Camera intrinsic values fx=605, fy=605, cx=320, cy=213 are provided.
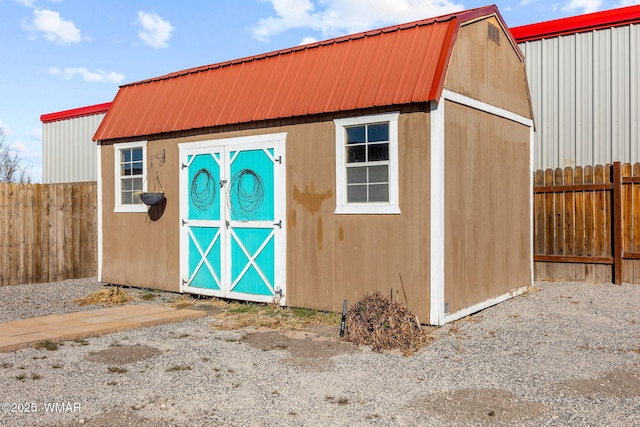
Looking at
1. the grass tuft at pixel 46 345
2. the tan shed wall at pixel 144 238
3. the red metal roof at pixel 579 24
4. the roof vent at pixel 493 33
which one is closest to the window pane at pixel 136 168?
the tan shed wall at pixel 144 238

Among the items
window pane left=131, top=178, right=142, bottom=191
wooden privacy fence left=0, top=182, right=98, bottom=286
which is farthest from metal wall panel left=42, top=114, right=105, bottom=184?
window pane left=131, top=178, right=142, bottom=191

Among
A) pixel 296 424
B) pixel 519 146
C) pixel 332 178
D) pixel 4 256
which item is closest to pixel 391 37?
pixel 332 178

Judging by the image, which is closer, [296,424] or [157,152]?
[296,424]

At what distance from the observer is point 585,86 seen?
10508 mm

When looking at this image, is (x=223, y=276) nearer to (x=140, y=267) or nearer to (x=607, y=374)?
(x=140, y=267)

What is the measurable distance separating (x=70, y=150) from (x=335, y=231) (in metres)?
11.7

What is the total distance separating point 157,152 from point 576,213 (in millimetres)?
7100

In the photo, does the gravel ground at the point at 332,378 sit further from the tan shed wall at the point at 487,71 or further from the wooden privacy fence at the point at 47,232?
the wooden privacy fence at the point at 47,232

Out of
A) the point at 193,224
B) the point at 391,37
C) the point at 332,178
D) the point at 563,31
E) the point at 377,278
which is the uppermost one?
the point at 563,31

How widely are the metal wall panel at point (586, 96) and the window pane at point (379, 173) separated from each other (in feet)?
A: 15.7

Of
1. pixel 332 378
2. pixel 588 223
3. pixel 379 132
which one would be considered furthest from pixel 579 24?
pixel 332 378

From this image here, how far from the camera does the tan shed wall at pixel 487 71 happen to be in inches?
301

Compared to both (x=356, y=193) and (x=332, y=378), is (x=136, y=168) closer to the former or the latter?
(x=356, y=193)

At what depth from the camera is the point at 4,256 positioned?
1081cm
